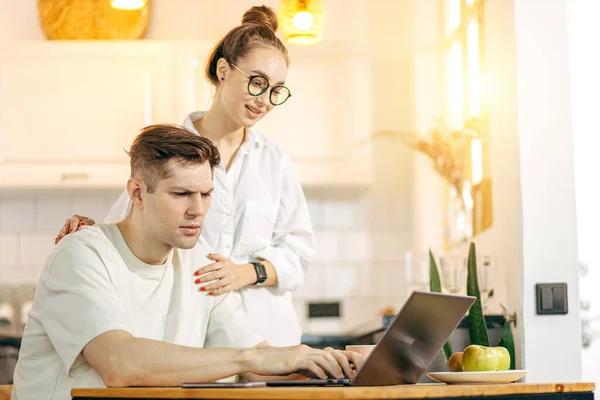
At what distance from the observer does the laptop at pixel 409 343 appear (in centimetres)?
160

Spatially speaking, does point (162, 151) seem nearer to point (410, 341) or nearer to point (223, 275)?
point (223, 275)

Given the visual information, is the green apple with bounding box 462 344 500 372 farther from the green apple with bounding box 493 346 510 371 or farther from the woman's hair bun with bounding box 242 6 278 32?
the woman's hair bun with bounding box 242 6 278 32

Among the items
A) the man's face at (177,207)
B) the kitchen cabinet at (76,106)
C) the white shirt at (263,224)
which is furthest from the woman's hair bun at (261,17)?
the kitchen cabinet at (76,106)

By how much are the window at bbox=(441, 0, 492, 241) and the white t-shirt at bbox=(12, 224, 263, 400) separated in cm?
154

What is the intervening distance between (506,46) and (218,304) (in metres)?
1.33

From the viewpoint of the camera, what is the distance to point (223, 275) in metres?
2.49

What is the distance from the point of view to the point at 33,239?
4.77m

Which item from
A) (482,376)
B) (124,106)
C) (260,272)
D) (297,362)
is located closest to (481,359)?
(482,376)

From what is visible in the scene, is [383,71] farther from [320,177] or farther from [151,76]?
[151,76]

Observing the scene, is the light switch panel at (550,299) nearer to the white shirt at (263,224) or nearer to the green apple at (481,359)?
the white shirt at (263,224)

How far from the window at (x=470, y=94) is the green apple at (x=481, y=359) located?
1.54m

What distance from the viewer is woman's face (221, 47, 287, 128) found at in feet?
9.00

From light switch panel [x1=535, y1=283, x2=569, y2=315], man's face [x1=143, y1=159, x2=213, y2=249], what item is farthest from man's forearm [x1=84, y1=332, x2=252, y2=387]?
light switch panel [x1=535, y1=283, x2=569, y2=315]

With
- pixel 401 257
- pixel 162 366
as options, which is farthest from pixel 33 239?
pixel 162 366
